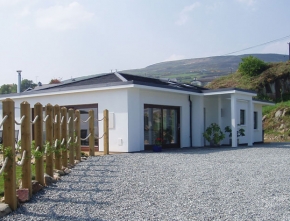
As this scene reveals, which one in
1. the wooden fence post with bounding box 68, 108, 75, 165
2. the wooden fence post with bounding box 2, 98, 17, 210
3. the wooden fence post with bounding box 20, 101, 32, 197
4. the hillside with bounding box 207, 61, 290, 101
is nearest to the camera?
the wooden fence post with bounding box 2, 98, 17, 210

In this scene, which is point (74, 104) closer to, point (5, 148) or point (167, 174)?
point (167, 174)

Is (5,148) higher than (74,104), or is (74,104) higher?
(74,104)

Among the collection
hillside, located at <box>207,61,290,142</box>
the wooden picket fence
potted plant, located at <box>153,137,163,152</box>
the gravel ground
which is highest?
hillside, located at <box>207,61,290,142</box>

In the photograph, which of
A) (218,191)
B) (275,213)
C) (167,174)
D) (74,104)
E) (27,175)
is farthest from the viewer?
(74,104)

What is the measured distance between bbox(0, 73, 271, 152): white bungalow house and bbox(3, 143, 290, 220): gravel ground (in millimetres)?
5407

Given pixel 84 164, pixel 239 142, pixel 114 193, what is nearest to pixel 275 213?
pixel 114 193

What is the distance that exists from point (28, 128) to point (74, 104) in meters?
9.94

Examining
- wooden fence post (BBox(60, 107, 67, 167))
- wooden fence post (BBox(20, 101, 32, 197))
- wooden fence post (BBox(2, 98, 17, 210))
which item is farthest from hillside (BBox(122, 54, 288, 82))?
wooden fence post (BBox(2, 98, 17, 210))

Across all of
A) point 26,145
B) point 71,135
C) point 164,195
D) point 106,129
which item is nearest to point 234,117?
point 106,129

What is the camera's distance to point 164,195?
6.36m

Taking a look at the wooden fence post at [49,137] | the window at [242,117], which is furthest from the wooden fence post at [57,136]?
the window at [242,117]

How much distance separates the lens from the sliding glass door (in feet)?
53.3

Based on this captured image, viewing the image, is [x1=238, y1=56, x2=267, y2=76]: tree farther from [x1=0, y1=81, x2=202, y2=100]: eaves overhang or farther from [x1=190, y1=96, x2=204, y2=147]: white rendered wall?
[x1=0, y1=81, x2=202, y2=100]: eaves overhang

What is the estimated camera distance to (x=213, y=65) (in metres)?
98.0
